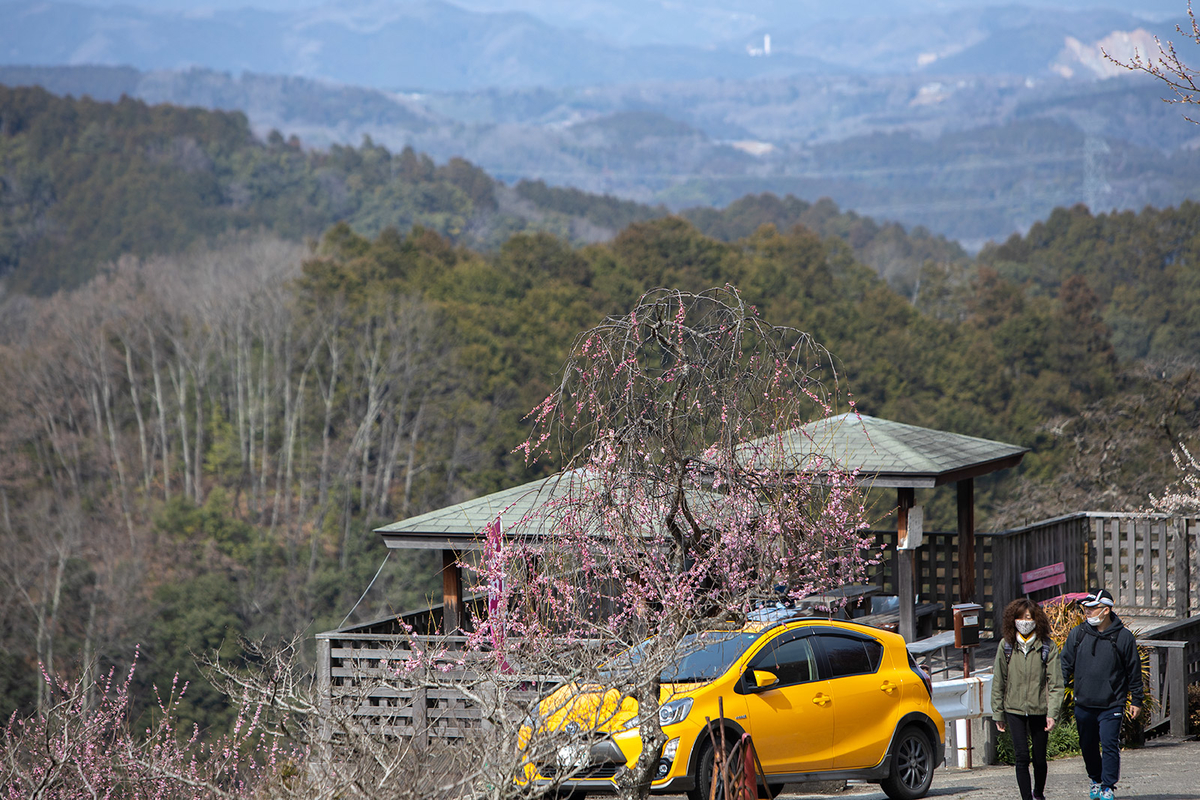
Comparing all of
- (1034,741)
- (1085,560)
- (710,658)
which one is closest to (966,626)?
(1034,741)

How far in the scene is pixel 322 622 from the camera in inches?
1750

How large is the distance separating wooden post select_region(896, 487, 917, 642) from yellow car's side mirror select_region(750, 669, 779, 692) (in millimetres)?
4971

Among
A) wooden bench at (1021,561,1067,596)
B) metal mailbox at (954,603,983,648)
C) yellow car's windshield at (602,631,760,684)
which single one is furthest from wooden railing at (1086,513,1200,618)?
yellow car's windshield at (602,631,760,684)

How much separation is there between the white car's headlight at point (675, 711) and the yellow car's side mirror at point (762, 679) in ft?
1.60

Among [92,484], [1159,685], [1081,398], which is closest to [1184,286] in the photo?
[1081,398]

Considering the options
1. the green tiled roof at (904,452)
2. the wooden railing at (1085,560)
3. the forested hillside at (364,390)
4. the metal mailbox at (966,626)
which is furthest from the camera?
the forested hillside at (364,390)

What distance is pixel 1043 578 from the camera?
15203 millimetres

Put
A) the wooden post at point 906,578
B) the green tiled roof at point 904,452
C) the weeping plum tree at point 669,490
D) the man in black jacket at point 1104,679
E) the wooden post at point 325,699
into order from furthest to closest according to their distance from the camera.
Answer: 1. the wooden post at point 906,578
2. the green tiled roof at point 904,452
3. the weeping plum tree at point 669,490
4. the man in black jacket at point 1104,679
5. the wooden post at point 325,699

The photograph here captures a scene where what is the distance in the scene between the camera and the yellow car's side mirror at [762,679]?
9039mm

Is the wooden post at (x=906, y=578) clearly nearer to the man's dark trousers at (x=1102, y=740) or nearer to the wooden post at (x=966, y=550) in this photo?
the wooden post at (x=966, y=550)

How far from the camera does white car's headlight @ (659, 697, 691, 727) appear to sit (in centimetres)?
876

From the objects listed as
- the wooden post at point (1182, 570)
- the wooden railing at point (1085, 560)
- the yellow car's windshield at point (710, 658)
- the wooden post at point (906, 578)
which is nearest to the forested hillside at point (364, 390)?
the wooden railing at point (1085, 560)

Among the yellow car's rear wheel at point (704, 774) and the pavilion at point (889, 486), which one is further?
the pavilion at point (889, 486)

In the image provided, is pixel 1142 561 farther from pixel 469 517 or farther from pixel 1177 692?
pixel 469 517
